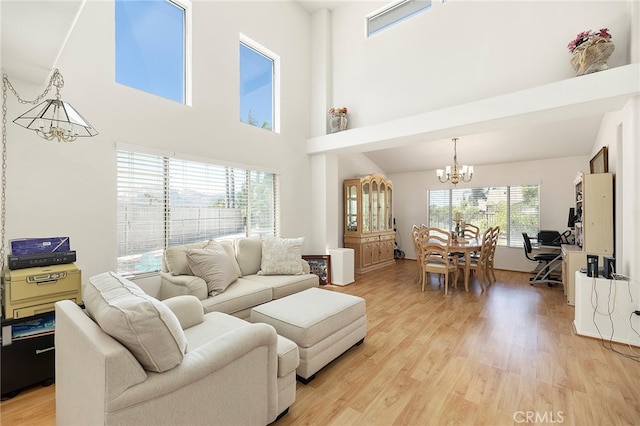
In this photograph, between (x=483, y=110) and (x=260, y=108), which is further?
(x=260, y=108)


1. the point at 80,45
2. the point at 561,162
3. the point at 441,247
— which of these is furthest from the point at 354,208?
the point at 80,45

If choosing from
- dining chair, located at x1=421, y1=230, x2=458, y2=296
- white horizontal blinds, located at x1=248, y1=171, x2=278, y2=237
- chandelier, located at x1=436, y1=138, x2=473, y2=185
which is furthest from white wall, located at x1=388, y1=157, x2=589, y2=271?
white horizontal blinds, located at x1=248, y1=171, x2=278, y2=237

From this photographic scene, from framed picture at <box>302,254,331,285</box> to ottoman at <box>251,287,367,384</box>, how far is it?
1.93 metres

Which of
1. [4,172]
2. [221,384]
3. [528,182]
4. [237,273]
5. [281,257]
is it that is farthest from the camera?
[528,182]

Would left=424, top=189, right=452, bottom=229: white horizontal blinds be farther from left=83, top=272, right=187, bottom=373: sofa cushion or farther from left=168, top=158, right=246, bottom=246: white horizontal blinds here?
left=83, top=272, right=187, bottom=373: sofa cushion

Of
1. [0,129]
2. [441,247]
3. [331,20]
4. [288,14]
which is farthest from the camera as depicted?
[331,20]

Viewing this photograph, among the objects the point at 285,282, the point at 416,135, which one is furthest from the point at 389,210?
the point at 285,282

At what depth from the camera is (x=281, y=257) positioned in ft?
11.5

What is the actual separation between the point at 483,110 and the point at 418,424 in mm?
3217

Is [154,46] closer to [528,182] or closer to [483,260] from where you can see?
[483,260]

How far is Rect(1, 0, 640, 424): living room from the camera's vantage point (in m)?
2.37

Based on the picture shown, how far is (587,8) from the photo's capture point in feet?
9.86

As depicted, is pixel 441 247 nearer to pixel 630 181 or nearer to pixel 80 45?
pixel 630 181

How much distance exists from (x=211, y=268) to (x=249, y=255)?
0.77 m
